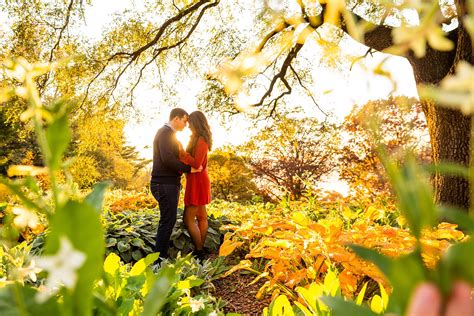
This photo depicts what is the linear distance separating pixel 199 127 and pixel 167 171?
524 millimetres

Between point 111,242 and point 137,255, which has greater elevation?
point 111,242

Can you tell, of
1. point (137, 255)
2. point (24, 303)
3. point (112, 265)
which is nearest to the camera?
point (24, 303)

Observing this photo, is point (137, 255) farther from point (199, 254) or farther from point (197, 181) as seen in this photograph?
point (197, 181)

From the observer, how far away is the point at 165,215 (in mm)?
4336

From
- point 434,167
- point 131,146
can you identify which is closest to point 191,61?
point 434,167

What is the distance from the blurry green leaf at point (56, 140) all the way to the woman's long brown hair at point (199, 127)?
13.8ft

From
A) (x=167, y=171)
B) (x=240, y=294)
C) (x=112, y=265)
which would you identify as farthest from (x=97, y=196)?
(x=167, y=171)

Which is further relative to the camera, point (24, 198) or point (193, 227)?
point (193, 227)

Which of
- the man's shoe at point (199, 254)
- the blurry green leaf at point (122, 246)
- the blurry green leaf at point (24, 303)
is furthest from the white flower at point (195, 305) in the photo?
the man's shoe at point (199, 254)

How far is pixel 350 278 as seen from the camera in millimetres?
1594

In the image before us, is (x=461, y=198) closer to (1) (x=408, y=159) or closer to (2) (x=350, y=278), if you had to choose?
(2) (x=350, y=278)

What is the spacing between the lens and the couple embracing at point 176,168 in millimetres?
4298

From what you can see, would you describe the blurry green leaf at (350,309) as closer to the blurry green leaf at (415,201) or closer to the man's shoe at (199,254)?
the blurry green leaf at (415,201)

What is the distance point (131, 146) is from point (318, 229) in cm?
3163
